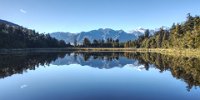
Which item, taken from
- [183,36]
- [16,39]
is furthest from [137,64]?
[16,39]

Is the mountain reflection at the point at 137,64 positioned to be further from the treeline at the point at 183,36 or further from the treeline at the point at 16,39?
the treeline at the point at 16,39

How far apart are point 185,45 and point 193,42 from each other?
978cm

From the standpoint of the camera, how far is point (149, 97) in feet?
88.3

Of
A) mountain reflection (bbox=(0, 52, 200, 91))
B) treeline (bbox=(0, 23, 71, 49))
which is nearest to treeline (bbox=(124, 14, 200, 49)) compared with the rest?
mountain reflection (bbox=(0, 52, 200, 91))

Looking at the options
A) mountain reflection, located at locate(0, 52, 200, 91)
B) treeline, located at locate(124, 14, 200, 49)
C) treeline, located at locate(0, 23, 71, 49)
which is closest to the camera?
mountain reflection, located at locate(0, 52, 200, 91)

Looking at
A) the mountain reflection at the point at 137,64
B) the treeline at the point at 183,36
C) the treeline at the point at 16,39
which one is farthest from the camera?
the treeline at the point at 16,39

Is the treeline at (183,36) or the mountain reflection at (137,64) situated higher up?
the treeline at (183,36)

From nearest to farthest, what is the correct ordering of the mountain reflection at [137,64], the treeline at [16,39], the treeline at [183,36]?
the mountain reflection at [137,64], the treeline at [183,36], the treeline at [16,39]

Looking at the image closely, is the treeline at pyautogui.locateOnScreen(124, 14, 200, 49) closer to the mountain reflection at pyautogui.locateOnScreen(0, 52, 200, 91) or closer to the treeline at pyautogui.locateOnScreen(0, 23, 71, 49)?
the mountain reflection at pyautogui.locateOnScreen(0, 52, 200, 91)

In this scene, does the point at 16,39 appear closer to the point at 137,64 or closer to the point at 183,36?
the point at 183,36

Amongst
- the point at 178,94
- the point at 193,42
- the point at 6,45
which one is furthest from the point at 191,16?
the point at 178,94

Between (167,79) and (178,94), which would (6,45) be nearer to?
(167,79)

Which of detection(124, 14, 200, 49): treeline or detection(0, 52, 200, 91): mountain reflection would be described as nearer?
detection(0, 52, 200, 91): mountain reflection

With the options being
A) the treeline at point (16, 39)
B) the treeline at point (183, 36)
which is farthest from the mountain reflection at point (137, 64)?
the treeline at point (16, 39)
